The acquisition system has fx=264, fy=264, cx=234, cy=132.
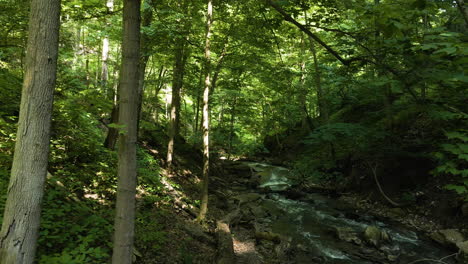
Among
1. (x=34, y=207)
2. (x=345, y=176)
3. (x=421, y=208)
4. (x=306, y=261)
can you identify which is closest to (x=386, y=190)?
(x=421, y=208)

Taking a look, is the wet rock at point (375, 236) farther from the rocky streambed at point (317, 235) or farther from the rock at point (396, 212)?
the rock at point (396, 212)

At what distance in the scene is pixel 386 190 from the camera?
39.2 feet

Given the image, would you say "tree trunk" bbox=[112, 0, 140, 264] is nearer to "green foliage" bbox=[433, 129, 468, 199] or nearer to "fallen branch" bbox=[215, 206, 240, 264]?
"green foliage" bbox=[433, 129, 468, 199]

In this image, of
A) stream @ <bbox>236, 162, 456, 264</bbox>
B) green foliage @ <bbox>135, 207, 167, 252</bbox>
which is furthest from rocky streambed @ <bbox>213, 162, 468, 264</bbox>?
green foliage @ <bbox>135, 207, 167, 252</bbox>

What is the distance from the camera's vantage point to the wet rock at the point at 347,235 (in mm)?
8500

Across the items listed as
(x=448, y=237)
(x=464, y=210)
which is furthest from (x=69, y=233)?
(x=464, y=210)

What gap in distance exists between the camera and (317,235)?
29.9 ft

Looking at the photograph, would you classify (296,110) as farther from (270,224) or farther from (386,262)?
(386,262)

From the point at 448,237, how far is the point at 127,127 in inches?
A: 379

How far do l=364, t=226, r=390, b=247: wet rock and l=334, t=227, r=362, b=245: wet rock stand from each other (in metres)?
0.29

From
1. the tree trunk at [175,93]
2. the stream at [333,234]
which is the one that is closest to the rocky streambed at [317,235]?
the stream at [333,234]

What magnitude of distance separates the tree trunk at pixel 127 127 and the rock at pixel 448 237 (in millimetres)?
9052

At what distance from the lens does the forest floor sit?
5.84 metres

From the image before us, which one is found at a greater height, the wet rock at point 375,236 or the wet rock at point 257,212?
the wet rock at point 375,236
